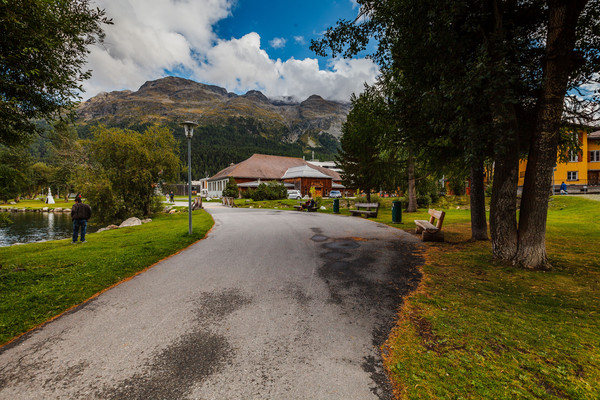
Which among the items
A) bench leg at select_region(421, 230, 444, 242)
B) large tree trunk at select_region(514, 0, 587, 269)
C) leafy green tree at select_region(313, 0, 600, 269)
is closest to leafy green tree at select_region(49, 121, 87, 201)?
bench leg at select_region(421, 230, 444, 242)

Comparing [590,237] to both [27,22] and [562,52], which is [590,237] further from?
[27,22]

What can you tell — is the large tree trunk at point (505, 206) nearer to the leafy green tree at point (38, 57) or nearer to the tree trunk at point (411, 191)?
the leafy green tree at point (38, 57)

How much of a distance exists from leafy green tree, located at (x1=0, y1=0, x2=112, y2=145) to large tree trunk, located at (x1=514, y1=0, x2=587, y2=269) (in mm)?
11208

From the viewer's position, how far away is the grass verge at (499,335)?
244 cm

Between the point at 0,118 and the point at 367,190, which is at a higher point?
the point at 0,118

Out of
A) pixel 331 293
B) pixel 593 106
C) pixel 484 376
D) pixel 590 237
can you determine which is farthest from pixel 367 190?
pixel 484 376

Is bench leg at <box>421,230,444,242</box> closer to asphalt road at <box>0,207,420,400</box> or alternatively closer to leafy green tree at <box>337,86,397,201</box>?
asphalt road at <box>0,207,420,400</box>

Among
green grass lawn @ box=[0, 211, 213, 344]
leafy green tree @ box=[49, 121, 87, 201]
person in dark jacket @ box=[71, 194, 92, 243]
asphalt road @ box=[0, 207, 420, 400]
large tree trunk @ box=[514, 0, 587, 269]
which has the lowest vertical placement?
asphalt road @ box=[0, 207, 420, 400]

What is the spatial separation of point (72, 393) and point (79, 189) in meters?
19.7

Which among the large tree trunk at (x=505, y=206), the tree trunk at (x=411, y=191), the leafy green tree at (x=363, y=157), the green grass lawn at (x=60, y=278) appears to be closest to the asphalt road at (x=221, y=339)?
the green grass lawn at (x=60, y=278)

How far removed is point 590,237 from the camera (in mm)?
9523

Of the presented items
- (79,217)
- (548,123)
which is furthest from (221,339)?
(79,217)

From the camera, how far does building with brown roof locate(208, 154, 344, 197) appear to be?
4841 cm

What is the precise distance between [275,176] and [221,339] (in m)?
51.9
